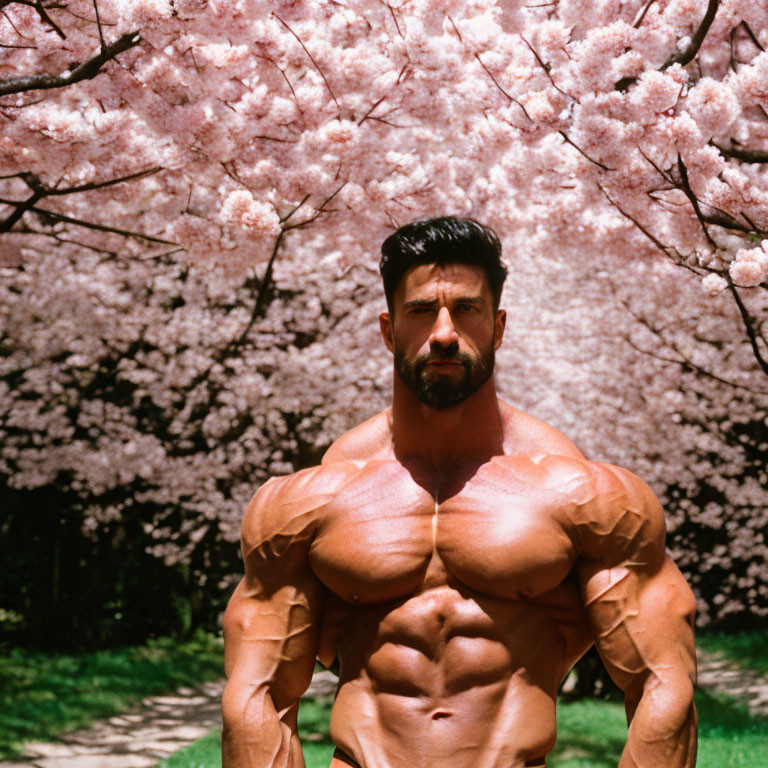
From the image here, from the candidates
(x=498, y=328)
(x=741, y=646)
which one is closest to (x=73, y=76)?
(x=498, y=328)

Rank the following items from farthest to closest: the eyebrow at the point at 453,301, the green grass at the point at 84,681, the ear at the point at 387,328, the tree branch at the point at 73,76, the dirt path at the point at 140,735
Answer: the green grass at the point at 84,681 < the dirt path at the point at 140,735 < the tree branch at the point at 73,76 < the ear at the point at 387,328 < the eyebrow at the point at 453,301

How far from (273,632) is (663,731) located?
1.00m

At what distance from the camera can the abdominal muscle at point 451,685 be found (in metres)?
2.29

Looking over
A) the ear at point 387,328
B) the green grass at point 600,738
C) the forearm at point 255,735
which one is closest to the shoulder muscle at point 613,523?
the ear at point 387,328

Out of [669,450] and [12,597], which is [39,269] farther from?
[669,450]

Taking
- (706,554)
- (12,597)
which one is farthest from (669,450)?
(12,597)

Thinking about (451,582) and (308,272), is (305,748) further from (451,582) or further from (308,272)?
(451,582)

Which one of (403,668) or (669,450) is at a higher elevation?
(669,450)

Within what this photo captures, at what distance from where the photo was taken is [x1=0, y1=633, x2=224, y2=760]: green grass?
8922 mm

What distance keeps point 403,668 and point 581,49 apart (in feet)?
13.2

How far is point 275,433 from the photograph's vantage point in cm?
1074

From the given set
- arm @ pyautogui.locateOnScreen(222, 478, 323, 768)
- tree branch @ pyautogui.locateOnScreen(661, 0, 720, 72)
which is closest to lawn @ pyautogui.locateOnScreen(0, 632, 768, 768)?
tree branch @ pyautogui.locateOnScreen(661, 0, 720, 72)

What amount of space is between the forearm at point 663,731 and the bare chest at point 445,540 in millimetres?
369

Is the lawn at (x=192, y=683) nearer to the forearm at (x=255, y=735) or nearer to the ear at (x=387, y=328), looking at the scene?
the forearm at (x=255, y=735)
